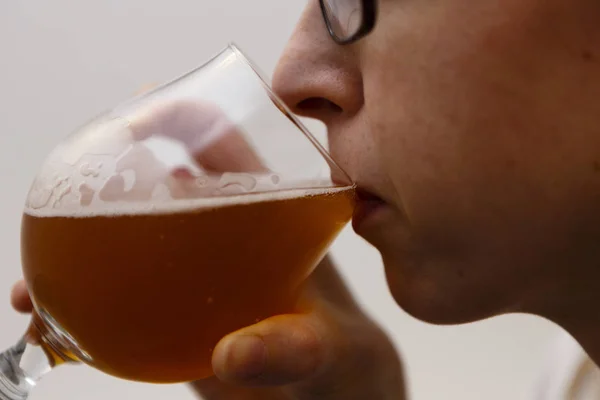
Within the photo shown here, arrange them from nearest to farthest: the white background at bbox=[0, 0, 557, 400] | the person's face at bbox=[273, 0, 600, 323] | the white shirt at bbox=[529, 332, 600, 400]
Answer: the person's face at bbox=[273, 0, 600, 323]
the white shirt at bbox=[529, 332, 600, 400]
the white background at bbox=[0, 0, 557, 400]

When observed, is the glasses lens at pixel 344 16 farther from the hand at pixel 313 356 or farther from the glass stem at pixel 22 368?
the glass stem at pixel 22 368

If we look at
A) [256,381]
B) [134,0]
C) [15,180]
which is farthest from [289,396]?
[134,0]

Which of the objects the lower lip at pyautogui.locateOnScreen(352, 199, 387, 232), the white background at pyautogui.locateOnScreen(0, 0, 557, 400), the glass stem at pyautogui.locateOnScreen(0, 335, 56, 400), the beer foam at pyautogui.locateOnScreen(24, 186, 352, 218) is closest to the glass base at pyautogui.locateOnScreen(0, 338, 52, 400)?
the glass stem at pyautogui.locateOnScreen(0, 335, 56, 400)

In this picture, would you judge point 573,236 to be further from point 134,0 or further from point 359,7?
point 134,0

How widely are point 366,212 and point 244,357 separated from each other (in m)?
0.16

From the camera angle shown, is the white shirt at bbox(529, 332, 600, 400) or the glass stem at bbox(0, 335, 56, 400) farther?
the white shirt at bbox(529, 332, 600, 400)

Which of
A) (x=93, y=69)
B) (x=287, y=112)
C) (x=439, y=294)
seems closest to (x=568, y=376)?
(x=439, y=294)

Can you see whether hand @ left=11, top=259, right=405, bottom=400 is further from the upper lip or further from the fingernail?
the upper lip

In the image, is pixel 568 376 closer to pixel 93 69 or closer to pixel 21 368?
pixel 21 368

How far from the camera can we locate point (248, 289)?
481 millimetres

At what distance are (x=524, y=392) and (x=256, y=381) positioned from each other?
0.99 metres

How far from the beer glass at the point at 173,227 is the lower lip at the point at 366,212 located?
14 millimetres

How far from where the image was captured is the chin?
510 mm

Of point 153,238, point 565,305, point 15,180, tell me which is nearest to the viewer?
point 153,238
